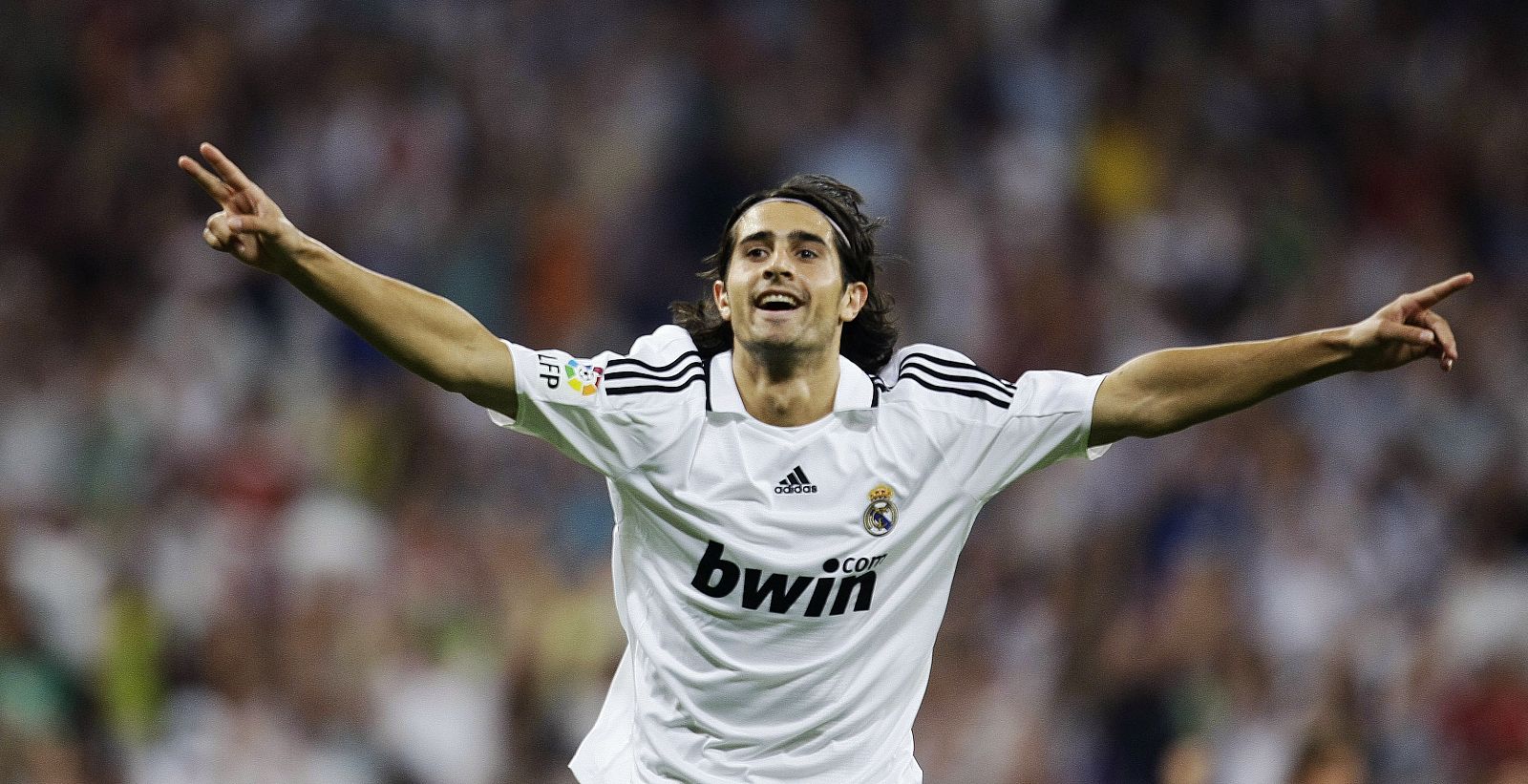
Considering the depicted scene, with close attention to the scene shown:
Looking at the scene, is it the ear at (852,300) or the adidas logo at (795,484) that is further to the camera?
the ear at (852,300)

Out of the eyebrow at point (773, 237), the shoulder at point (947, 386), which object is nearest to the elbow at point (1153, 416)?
the shoulder at point (947, 386)

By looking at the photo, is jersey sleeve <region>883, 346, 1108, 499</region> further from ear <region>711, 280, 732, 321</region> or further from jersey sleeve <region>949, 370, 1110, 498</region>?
ear <region>711, 280, 732, 321</region>

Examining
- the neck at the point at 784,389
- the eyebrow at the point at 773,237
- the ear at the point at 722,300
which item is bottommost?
the neck at the point at 784,389

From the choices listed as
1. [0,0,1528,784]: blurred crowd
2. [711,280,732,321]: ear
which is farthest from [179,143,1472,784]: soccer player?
[0,0,1528,784]: blurred crowd

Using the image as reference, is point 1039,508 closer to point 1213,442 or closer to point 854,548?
→ point 1213,442

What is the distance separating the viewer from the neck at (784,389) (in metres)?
4.35

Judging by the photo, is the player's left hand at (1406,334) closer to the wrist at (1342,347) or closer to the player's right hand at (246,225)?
the wrist at (1342,347)

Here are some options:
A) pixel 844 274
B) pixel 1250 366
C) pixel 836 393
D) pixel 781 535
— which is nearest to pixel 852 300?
pixel 844 274

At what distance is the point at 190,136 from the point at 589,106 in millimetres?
2103

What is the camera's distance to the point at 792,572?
4.18 meters

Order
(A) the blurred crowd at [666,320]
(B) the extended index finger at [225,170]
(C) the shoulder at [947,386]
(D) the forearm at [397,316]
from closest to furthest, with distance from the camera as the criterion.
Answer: (B) the extended index finger at [225,170] < (D) the forearm at [397,316] < (C) the shoulder at [947,386] < (A) the blurred crowd at [666,320]

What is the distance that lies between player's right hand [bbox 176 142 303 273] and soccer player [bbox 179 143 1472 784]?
1.53 feet

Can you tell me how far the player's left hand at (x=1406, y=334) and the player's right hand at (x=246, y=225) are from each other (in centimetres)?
224

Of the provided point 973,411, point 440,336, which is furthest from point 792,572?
point 440,336
